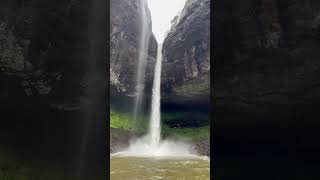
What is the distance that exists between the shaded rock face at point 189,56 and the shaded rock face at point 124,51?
1.58 m

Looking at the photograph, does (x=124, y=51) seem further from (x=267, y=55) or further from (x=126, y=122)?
(x=267, y=55)

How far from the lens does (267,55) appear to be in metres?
5.08

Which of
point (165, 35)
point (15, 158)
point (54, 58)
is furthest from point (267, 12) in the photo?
point (165, 35)

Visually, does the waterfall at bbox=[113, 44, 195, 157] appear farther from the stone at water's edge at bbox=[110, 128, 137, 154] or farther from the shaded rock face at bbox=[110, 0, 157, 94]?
the shaded rock face at bbox=[110, 0, 157, 94]

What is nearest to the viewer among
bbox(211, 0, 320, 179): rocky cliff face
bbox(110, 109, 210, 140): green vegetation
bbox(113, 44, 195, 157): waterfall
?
bbox(211, 0, 320, 179): rocky cliff face

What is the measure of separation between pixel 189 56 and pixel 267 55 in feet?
78.6

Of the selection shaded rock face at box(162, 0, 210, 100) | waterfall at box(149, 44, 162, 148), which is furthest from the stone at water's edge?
shaded rock face at box(162, 0, 210, 100)

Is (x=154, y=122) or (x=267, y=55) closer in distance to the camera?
(x=267, y=55)

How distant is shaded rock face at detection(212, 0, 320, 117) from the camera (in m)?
4.77

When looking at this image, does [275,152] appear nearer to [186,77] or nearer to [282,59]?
[282,59]

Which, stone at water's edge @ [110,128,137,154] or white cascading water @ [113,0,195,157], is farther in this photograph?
white cascading water @ [113,0,195,157]

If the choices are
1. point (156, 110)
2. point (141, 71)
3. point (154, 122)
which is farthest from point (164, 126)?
point (141, 71)

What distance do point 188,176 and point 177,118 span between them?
1535 centimetres

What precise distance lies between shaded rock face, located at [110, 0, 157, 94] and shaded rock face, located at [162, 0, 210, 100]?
1578 millimetres
